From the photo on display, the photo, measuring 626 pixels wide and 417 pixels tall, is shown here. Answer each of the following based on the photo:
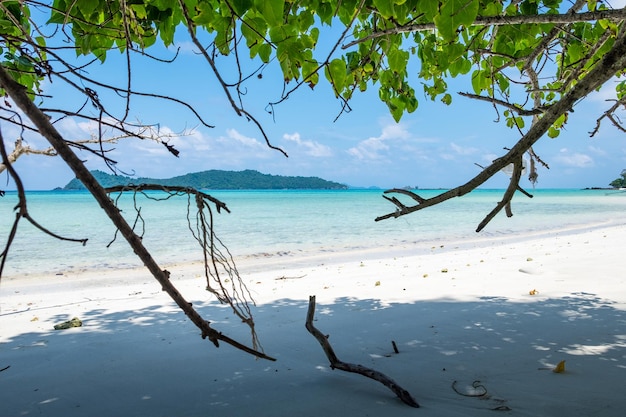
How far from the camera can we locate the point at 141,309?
5.31 m

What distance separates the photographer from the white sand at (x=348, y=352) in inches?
93.0

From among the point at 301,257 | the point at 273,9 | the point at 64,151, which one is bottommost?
the point at 301,257

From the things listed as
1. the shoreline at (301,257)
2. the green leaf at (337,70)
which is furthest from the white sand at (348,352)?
the shoreline at (301,257)

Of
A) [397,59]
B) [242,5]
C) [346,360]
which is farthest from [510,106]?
[346,360]

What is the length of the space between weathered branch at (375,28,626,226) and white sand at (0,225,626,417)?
118cm

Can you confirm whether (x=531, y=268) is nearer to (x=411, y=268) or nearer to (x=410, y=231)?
(x=411, y=268)

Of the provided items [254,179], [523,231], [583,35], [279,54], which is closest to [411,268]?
[583,35]

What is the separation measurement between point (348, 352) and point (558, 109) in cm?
225

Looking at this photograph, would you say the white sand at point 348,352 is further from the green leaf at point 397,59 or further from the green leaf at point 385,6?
the green leaf at point 385,6

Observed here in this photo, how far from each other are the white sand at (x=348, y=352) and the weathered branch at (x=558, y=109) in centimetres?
118

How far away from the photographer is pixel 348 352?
3.24 meters

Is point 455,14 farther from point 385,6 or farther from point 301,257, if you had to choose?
point 301,257

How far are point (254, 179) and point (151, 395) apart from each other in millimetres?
117689

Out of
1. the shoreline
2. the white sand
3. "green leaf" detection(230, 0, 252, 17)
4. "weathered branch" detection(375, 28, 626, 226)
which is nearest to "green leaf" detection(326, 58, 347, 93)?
"green leaf" detection(230, 0, 252, 17)
